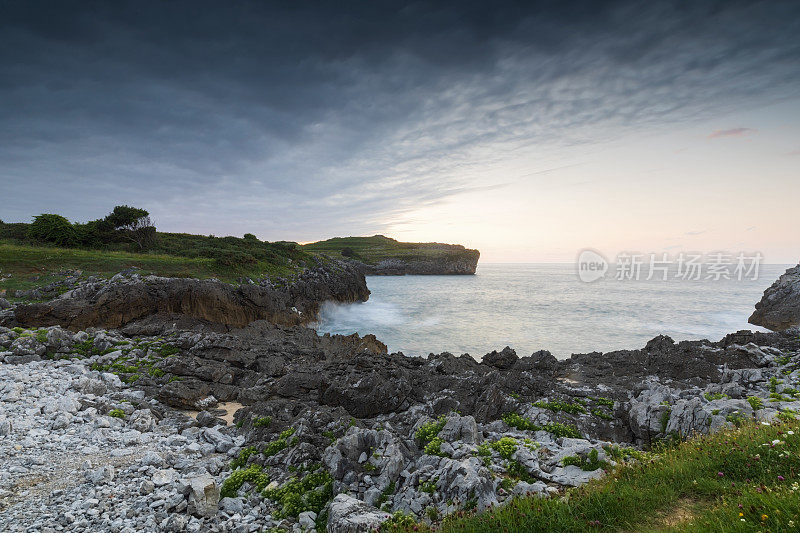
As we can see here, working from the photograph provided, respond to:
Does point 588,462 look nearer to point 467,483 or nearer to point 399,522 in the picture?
point 467,483

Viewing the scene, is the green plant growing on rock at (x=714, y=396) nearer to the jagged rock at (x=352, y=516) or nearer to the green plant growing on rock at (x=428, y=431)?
the green plant growing on rock at (x=428, y=431)

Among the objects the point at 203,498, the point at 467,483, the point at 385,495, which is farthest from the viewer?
the point at 385,495

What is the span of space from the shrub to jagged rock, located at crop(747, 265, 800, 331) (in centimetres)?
9502

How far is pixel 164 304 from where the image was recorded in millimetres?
A: 32469

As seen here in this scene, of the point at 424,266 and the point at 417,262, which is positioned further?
the point at 417,262

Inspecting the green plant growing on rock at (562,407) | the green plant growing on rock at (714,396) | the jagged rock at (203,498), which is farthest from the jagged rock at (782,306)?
the jagged rock at (203,498)

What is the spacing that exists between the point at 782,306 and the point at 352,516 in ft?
197

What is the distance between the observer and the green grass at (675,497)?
5363 millimetres

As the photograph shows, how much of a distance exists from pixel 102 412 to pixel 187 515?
8.47m

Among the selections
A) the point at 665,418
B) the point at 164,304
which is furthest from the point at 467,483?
the point at 164,304

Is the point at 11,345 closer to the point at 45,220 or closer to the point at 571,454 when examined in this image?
the point at 571,454

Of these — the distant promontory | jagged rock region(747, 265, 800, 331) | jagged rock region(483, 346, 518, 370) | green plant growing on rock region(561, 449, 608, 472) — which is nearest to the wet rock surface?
green plant growing on rock region(561, 449, 608, 472)

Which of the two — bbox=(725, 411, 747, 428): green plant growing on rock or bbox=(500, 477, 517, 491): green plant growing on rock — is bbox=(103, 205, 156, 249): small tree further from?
bbox=(725, 411, 747, 428): green plant growing on rock

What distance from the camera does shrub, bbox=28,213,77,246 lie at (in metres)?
50.2
